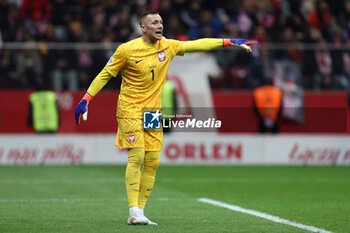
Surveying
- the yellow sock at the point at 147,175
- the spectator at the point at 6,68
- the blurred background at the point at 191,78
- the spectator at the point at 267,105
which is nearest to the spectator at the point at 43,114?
the blurred background at the point at 191,78

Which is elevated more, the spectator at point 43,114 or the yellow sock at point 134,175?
the yellow sock at point 134,175

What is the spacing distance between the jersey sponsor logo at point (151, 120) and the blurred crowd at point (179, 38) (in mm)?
10318

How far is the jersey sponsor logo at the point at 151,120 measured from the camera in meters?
7.81

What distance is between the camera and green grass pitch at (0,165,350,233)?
7.61m

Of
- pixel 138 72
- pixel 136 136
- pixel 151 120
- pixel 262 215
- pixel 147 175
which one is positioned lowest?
pixel 262 215

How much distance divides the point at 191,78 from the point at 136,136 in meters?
11.4

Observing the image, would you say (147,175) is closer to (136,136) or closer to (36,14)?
(136,136)

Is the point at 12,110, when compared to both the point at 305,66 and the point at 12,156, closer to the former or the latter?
the point at 12,156

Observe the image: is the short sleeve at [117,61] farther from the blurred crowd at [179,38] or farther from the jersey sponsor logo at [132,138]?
the blurred crowd at [179,38]

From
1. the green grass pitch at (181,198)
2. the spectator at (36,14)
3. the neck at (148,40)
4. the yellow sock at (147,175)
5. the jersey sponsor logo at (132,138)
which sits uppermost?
the spectator at (36,14)

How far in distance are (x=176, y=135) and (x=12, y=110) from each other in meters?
4.10

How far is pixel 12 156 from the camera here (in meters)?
16.8

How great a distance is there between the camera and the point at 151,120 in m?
7.82

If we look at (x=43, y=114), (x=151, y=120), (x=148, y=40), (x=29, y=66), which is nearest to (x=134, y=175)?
(x=151, y=120)
